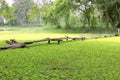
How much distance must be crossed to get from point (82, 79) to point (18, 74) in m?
1.78

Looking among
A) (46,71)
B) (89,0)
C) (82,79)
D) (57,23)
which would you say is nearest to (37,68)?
(46,71)

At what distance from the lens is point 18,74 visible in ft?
25.3

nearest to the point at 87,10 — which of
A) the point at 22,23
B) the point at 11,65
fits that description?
the point at 11,65

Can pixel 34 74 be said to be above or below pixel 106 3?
below

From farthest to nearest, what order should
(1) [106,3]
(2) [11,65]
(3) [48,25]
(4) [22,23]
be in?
1. (4) [22,23]
2. (3) [48,25]
3. (1) [106,3]
4. (2) [11,65]

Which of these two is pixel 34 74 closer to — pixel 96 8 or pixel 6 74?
pixel 6 74

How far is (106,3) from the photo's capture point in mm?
40688

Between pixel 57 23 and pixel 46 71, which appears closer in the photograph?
pixel 46 71

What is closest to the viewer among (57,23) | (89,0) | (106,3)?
(106,3)

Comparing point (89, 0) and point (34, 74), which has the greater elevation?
point (89, 0)

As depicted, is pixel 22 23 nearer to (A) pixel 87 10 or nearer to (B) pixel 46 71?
(A) pixel 87 10

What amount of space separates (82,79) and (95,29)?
3858 cm

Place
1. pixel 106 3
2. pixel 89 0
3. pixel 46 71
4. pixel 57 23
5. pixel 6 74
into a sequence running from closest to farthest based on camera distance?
1. pixel 6 74
2. pixel 46 71
3. pixel 106 3
4. pixel 89 0
5. pixel 57 23

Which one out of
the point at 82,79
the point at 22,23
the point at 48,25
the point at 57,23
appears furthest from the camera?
the point at 22,23
